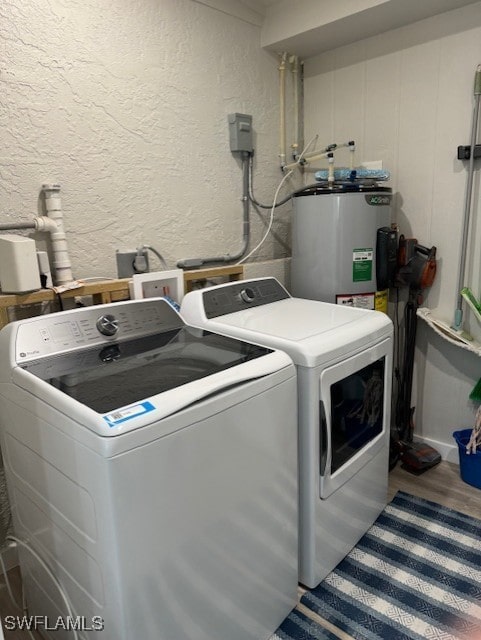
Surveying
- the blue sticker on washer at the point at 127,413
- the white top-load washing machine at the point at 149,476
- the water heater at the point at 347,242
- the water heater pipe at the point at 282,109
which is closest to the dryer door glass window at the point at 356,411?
the white top-load washing machine at the point at 149,476

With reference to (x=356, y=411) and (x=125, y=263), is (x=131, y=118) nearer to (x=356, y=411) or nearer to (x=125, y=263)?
(x=125, y=263)

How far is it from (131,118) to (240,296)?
34.6 inches

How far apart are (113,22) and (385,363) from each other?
1749 mm

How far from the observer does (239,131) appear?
2.21 meters

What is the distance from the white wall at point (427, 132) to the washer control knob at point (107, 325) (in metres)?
1.62

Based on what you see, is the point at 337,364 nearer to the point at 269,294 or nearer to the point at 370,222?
the point at 269,294

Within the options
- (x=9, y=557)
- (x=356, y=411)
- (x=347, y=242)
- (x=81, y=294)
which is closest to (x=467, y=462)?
(x=356, y=411)

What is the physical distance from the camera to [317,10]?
6.83 ft

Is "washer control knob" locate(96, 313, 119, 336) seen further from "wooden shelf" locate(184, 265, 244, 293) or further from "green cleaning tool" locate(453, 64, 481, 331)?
"green cleaning tool" locate(453, 64, 481, 331)

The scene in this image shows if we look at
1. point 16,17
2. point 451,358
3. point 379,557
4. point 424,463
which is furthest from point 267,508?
point 16,17

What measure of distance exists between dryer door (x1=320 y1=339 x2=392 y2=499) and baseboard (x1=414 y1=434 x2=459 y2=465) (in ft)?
2.23

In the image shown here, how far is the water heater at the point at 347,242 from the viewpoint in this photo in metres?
2.02

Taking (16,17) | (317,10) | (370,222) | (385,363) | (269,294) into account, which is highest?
(317,10)

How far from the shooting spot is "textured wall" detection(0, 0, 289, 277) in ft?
5.06
